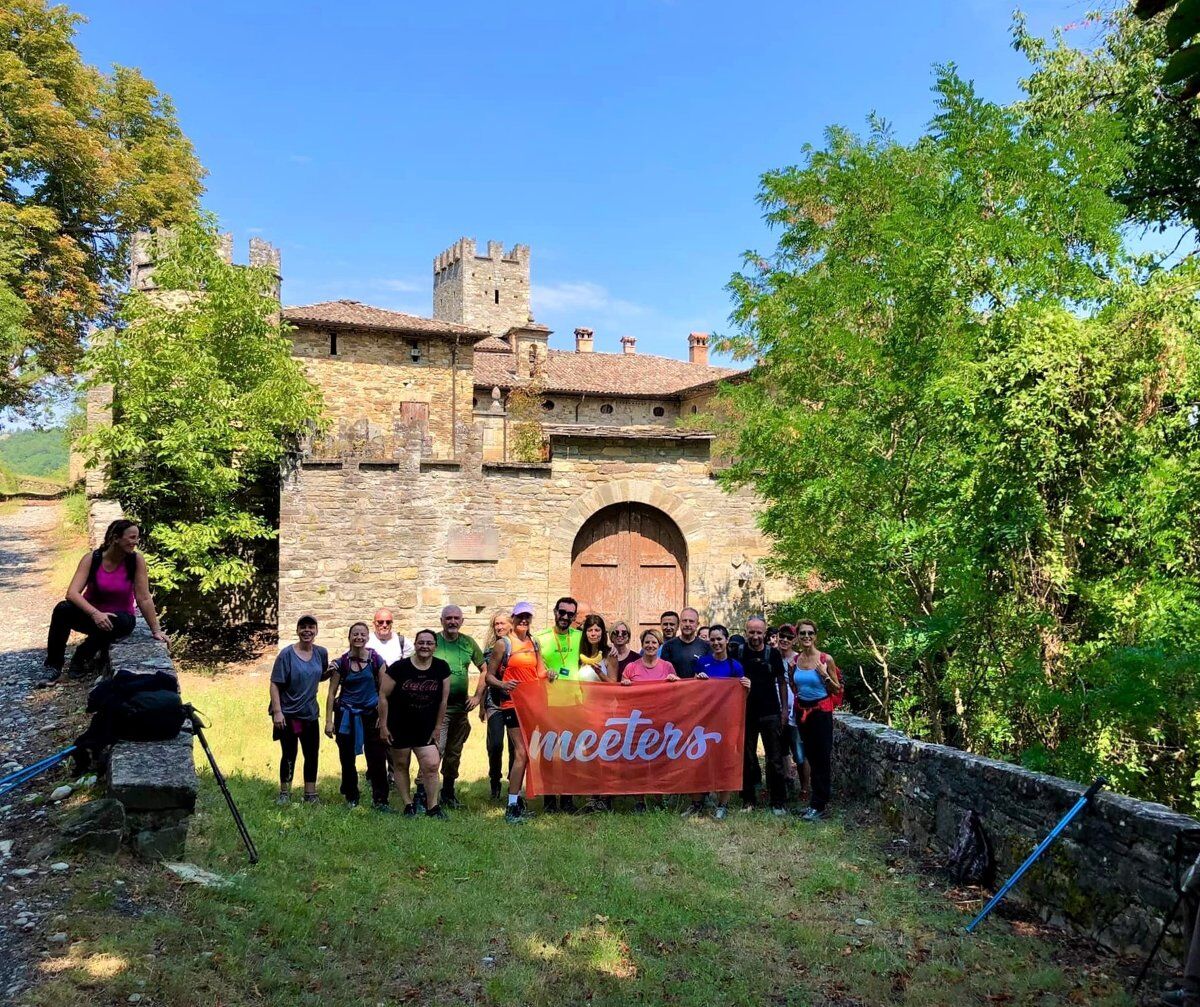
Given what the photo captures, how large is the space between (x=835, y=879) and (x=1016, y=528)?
2.94m

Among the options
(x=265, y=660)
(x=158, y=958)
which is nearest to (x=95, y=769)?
(x=158, y=958)

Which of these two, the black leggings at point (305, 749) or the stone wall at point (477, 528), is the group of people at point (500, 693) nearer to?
the black leggings at point (305, 749)

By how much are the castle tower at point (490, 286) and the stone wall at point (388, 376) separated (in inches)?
924

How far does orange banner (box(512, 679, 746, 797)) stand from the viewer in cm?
757

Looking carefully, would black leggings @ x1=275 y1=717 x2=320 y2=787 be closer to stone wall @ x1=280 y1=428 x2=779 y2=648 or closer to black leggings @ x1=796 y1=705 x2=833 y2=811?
black leggings @ x1=796 y1=705 x2=833 y2=811

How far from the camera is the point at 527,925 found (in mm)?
5047

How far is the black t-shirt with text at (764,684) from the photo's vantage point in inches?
302

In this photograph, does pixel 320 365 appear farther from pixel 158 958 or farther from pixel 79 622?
pixel 158 958

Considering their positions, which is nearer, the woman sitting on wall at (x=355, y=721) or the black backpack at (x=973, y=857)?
the black backpack at (x=973, y=857)

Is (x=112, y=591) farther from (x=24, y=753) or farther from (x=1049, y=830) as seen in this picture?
(x=1049, y=830)

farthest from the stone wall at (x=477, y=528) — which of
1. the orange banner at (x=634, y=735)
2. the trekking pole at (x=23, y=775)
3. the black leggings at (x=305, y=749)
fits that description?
the trekking pole at (x=23, y=775)

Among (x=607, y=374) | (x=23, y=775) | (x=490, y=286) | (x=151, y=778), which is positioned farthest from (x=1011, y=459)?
(x=490, y=286)

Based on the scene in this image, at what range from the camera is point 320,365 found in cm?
2484

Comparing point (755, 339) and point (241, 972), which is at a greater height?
point (755, 339)
